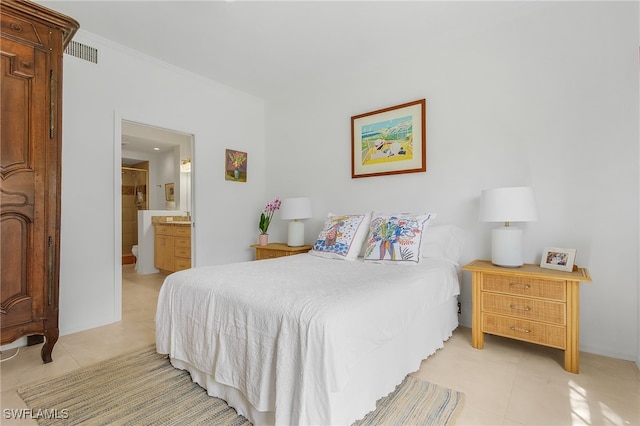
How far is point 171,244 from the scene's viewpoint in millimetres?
4781

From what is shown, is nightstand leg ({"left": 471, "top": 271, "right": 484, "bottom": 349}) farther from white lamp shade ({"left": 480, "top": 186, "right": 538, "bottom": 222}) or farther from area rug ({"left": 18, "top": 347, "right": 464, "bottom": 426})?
area rug ({"left": 18, "top": 347, "right": 464, "bottom": 426})

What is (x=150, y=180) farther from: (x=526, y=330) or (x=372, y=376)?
(x=526, y=330)

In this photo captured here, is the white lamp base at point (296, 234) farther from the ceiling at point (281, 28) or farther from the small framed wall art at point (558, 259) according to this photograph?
the small framed wall art at point (558, 259)

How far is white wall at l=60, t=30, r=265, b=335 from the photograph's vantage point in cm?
263

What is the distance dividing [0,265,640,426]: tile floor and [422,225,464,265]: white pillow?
0.65m

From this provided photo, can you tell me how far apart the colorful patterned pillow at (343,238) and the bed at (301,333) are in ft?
1.71

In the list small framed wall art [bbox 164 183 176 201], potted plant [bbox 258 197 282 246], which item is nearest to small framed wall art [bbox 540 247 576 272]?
potted plant [bbox 258 197 282 246]

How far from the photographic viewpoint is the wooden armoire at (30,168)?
6.02 feet

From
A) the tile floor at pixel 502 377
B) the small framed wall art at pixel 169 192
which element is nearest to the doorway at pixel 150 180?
the small framed wall art at pixel 169 192

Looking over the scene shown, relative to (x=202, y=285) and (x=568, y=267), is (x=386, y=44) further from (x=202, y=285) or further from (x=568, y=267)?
(x=202, y=285)

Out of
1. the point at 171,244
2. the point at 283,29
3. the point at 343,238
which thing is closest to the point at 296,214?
the point at 343,238

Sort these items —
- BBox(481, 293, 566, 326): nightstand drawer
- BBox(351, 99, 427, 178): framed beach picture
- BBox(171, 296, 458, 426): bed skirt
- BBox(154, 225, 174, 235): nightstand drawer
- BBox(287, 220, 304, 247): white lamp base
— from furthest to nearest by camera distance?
BBox(154, 225, 174, 235): nightstand drawer → BBox(287, 220, 304, 247): white lamp base → BBox(351, 99, 427, 178): framed beach picture → BBox(481, 293, 566, 326): nightstand drawer → BBox(171, 296, 458, 426): bed skirt

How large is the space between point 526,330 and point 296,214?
2.30 m

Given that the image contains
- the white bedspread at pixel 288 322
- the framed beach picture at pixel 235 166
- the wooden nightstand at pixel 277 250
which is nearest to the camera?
the white bedspread at pixel 288 322
